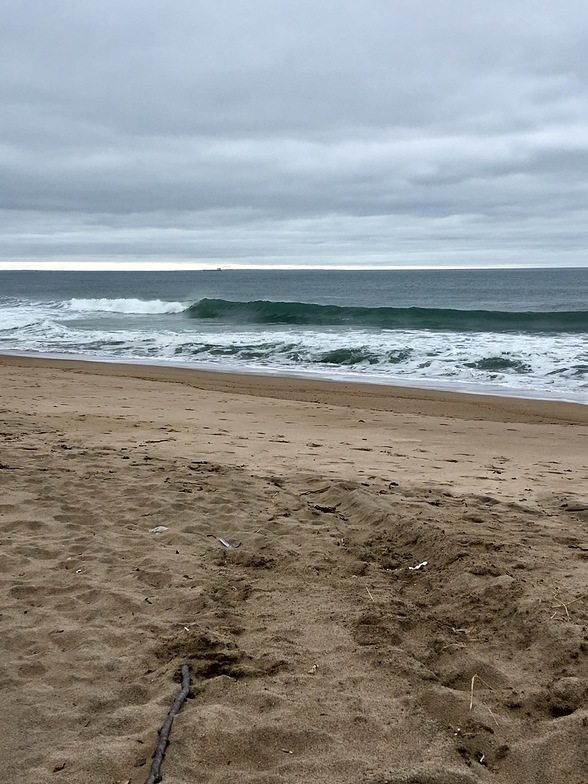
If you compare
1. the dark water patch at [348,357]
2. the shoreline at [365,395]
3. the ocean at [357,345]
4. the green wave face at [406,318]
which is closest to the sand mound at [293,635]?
the shoreline at [365,395]

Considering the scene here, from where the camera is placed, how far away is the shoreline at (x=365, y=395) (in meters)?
10.4

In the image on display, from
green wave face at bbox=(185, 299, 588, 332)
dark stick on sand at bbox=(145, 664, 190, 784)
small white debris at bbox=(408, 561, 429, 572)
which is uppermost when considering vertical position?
green wave face at bbox=(185, 299, 588, 332)

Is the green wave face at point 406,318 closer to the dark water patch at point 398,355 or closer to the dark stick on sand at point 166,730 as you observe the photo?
the dark water patch at point 398,355

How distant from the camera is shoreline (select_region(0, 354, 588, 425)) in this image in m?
10.4

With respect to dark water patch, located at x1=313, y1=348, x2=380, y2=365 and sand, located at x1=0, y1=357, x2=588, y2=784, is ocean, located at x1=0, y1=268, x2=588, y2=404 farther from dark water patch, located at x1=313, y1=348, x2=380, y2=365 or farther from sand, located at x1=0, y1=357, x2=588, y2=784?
sand, located at x1=0, y1=357, x2=588, y2=784

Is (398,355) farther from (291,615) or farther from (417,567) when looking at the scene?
(291,615)

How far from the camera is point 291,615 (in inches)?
128

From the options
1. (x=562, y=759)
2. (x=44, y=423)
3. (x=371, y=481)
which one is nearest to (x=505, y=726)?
(x=562, y=759)

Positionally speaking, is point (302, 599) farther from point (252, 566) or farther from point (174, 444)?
point (174, 444)

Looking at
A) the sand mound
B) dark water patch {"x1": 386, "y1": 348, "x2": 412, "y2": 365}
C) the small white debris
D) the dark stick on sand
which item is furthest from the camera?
dark water patch {"x1": 386, "y1": 348, "x2": 412, "y2": 365}

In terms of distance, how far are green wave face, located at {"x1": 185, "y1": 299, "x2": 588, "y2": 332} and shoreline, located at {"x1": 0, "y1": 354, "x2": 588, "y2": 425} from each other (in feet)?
44.4

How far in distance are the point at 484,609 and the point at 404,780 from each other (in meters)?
1.28

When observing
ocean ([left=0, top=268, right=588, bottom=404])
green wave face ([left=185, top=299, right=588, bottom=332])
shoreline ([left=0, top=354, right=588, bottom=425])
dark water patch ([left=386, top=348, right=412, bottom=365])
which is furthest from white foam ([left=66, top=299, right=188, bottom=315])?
shoreline ([left=0, top=354, right=588, bottom=425])

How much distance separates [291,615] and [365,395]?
913 centimetres
